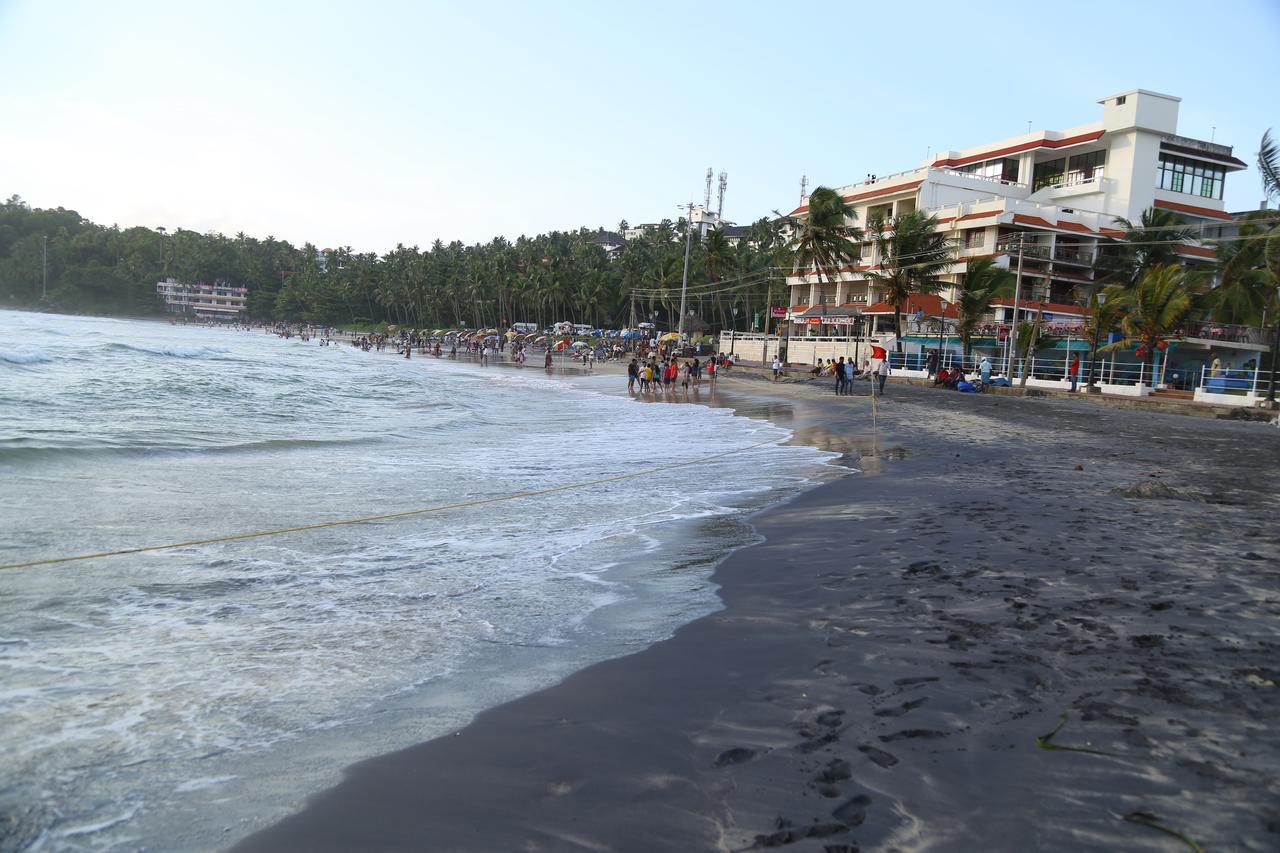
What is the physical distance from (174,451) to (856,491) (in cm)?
1150

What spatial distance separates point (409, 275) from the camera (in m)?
127

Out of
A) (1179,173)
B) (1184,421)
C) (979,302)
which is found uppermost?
(1179,173)

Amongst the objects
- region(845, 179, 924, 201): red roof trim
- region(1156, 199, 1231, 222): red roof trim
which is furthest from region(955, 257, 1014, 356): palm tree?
region(1156, 199, 1231, 222): red roof trim

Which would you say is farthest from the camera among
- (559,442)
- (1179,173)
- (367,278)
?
(367,278)

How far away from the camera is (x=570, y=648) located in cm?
496

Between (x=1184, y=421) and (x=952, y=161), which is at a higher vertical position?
(x=952, y=161)

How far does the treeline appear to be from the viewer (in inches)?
3056

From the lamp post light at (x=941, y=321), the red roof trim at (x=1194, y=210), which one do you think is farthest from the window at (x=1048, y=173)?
the lamp post light at (x=941, y=321)

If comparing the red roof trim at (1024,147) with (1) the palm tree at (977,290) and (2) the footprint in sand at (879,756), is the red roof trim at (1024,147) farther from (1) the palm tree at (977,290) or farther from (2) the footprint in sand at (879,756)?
(2) the footprint in sand at (879,756)

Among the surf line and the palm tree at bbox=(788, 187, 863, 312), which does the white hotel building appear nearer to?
the palm tree at bbox=(788, 187, 863, 312)

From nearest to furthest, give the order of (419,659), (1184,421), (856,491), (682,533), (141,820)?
(141,820) < (419,659) < (682,533) < (856,491) < (1184,421)

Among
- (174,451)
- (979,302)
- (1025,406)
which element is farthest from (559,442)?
(979,302)

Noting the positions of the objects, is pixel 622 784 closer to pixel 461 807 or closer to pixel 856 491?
pixel 461 807

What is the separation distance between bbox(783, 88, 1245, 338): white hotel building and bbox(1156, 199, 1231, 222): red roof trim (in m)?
0.10
